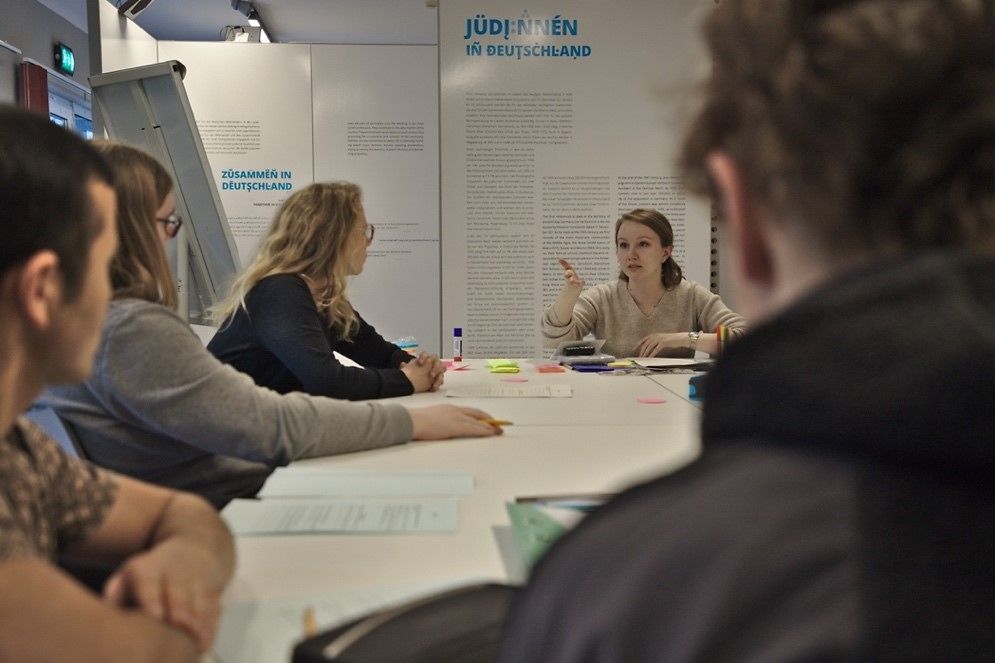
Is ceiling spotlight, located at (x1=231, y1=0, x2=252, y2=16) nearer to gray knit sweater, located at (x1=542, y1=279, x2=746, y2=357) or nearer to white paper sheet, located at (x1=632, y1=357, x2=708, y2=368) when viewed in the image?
gray knit sweater, located at (x1=542, y1=279, x2=746, y2=357)

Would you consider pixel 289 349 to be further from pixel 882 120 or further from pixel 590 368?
pixel 882 120

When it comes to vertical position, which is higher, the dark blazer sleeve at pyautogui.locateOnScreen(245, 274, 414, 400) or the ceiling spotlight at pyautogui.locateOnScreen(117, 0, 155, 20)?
the ceiling spotlight at pyautogui.locateOnScreen(117, 0, 155, 20)

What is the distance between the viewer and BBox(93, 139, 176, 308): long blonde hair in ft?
4.87

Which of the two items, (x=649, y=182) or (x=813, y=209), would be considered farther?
(x=649, y=182)

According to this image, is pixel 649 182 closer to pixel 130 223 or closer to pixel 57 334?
pixel 130 223

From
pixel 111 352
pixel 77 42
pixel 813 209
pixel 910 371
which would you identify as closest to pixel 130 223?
pixel 111 352

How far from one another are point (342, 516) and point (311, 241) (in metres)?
1.46

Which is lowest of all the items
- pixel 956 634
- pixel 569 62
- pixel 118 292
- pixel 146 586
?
pixel 146 586

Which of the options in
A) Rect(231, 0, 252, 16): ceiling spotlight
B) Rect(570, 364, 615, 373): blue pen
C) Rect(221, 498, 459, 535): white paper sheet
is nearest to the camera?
Rect(221, 498, 459, 535): white paper sheet

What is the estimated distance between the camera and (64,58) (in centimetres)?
664

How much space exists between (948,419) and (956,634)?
97 mm

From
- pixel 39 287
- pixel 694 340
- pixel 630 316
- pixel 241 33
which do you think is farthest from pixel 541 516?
pixel 241 33

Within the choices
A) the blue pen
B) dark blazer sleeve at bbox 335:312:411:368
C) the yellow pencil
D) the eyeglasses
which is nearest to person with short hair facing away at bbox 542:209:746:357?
the blue pen

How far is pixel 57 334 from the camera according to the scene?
2.72ft
